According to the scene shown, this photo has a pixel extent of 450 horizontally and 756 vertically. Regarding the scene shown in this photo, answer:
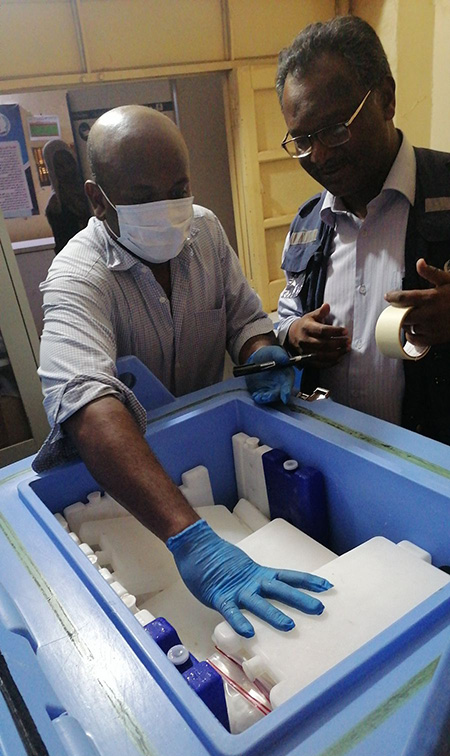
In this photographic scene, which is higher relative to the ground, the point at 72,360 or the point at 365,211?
the point at 365,211

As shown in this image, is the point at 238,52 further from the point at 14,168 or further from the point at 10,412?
the point at 10,412

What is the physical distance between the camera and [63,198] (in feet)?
11.7

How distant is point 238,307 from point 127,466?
626 millimetres

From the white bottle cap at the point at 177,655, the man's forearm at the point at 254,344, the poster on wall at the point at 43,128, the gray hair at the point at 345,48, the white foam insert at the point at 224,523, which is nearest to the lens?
the white bottle cap at the point at 177,655

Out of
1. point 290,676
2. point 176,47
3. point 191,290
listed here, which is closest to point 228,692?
point 290,676

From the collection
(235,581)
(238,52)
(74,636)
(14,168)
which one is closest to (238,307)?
(235,581)

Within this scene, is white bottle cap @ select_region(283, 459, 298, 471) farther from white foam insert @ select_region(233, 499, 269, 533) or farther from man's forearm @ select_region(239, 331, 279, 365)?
man's forearm @ select_region(239, 331, 279, 365)

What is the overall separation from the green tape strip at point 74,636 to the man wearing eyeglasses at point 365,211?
746 millimetres

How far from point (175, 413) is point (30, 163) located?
→ 304 centimetres

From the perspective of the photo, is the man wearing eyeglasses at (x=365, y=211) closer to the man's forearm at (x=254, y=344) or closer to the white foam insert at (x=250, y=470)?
the man's forearm at (x=254, y=344)

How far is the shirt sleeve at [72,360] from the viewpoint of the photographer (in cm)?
95

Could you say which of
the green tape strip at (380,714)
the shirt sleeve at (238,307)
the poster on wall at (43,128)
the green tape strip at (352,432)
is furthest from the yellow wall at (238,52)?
the green tape strip at (380,714)

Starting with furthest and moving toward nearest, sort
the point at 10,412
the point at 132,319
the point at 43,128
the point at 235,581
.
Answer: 1. the point at 43,128
2. the point at 10,412
3. the point at 132,319
4. the point at 235,581

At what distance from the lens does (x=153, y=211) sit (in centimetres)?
118
